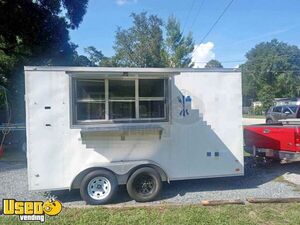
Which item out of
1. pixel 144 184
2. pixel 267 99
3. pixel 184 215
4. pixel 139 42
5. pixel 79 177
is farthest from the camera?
pixel 267 99

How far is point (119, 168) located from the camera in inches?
272

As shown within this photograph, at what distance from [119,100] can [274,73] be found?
215ft

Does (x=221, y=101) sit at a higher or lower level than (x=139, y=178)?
higher

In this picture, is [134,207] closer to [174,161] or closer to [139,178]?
[139,178]

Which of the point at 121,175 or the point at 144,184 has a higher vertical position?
the point at 121,175

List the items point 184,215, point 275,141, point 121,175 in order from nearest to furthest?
point 184,215, point 121,175, point 275,141

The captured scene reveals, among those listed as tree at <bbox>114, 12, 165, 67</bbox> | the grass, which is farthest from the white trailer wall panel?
tree at <bbox>114, 12, 165, 67</bbox>

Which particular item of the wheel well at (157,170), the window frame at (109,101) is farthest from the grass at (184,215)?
the window frame at (109,101)

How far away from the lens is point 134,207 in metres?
6.41

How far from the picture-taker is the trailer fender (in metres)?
6.82

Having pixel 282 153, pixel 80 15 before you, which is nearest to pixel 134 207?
pixel 282 153

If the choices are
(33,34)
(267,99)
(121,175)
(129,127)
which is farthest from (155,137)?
(267,99)

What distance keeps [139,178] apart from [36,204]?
6.73ft

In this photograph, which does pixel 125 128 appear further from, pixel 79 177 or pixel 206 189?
pixel 206 189
